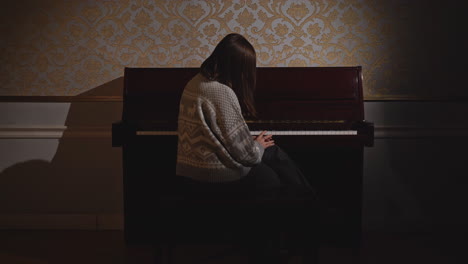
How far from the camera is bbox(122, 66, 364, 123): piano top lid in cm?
264

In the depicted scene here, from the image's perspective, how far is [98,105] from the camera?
3.10 m

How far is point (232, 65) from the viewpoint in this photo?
6.57 feet

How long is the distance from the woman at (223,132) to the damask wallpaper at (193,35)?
1070mm

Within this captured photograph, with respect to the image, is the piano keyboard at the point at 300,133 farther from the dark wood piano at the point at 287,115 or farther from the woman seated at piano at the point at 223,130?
the woman seated at piano at the point at 223,130

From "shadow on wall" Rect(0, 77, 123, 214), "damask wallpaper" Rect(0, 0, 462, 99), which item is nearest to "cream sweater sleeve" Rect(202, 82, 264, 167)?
"damask wallpaper" Rect(0, 0, 462, 99)

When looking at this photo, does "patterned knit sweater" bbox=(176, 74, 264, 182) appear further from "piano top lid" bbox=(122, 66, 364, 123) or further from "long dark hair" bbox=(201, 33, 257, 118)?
"piano top lid" bbox=(122, 66, 364, 123)

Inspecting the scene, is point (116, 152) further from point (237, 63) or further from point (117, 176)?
point (237, 63)

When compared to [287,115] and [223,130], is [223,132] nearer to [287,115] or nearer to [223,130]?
[223,130]

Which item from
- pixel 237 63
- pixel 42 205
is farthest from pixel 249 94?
pixel 42 205

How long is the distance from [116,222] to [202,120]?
1.53 meters

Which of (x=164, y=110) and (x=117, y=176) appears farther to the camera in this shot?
(x=117, y=176)

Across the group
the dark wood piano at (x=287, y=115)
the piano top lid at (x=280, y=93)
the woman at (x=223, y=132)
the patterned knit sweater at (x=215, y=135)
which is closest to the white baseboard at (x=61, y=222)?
the dark wood piano at (x=287, y=115)

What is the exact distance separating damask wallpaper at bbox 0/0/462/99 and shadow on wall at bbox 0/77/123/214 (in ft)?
0.84

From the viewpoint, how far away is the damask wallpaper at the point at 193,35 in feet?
9.95
